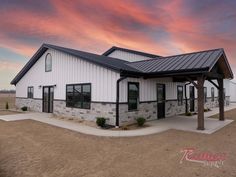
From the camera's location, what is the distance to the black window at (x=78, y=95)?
40.7ft

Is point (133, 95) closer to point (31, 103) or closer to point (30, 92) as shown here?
point (31, 103)

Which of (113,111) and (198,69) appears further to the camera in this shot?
(113,111)

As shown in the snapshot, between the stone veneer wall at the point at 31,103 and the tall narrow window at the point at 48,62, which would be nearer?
the tall narrow window at the point at 48,62

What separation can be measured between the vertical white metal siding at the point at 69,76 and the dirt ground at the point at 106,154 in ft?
11.1

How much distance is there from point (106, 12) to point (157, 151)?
34.8ft

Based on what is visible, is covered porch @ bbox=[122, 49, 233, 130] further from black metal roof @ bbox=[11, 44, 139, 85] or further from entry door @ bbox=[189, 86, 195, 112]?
entry door @ bbox=[189, 86, 195, 112]

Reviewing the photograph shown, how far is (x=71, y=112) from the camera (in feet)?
45.1

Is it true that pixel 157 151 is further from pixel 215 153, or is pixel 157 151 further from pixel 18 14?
pixel 18 14

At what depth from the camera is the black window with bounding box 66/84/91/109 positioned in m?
12.4

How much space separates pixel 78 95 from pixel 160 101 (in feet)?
20.3

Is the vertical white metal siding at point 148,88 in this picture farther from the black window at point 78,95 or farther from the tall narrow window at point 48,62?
the tall narrow window at point 48,62

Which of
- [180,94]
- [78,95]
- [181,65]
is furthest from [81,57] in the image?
[180,94]

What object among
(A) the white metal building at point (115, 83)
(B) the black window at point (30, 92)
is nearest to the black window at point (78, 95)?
(A) the white metal building at point (115, 83)

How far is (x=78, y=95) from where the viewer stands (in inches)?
521
